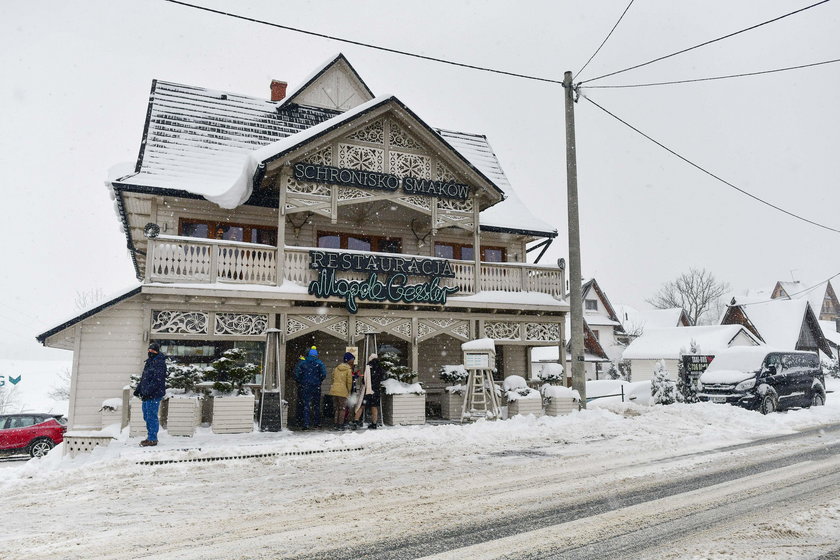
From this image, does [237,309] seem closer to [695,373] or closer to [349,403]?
[349,403]

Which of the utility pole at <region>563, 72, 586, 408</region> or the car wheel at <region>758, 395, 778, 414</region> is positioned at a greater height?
the utility pole at <region>563, 72, 586, 408</region>

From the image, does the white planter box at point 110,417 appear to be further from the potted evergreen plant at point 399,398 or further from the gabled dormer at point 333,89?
the gabled dormer at point 333,89

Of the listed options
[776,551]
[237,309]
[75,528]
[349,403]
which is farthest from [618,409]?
[75,528]

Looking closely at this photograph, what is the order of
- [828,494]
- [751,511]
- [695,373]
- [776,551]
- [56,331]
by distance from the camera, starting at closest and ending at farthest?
[776,551] → [751,511] → [828,494] → [56,331] → [695,373]

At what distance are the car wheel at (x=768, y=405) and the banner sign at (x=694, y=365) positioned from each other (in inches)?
114

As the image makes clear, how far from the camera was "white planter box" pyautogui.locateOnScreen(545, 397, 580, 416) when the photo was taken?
1486 centimetres

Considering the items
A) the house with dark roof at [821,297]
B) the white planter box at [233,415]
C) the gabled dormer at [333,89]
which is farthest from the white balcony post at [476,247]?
the house with dark roof at [821,297]

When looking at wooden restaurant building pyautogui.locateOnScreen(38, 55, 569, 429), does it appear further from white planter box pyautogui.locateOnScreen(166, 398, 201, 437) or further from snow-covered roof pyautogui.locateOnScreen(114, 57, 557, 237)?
white planter box pyautogui.locateOnScreen(166, 398, 201, 437)

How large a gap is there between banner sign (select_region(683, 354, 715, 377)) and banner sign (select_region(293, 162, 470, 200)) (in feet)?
32.1

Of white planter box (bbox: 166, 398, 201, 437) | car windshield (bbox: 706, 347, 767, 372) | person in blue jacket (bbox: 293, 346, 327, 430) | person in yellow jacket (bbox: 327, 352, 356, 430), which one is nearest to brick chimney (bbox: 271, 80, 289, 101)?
person in blue jacket (bbox: 293, 346, 327, 430)

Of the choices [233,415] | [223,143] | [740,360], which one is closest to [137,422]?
[233,415]

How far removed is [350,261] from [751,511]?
1123 centimetres

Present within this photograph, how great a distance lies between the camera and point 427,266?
53.7ft

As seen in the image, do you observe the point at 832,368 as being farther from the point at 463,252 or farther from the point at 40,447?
the point at 40,447
